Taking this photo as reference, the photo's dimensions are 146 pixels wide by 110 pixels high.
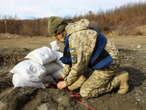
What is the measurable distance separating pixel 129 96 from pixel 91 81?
476mm

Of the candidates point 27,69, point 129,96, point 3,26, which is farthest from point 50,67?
point 3,26

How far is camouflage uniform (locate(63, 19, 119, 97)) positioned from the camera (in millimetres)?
1549

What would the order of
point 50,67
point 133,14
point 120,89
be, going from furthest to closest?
1. point 133,14
2. point 50,67
3. point 120,89

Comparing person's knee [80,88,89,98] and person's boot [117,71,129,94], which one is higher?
person's boot [117,71,129,94]

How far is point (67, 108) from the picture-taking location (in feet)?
5.01

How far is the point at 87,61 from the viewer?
159 cm

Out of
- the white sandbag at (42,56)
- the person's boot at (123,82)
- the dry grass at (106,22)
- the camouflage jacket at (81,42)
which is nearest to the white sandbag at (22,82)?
the white sandbag at (42,56)

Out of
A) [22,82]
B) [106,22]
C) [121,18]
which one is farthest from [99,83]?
[121,18]

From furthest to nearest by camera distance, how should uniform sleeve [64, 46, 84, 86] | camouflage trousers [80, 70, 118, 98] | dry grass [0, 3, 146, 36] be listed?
dry grass [0, 3, 146, 36] → camouflage trousers [80, 70, 118, 98] → uniform sleeve [64, 46, 84, 86]

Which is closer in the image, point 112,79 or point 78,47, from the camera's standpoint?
point 78,47

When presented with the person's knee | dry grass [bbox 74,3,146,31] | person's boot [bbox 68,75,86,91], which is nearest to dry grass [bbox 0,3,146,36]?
dry grass [bbox 74,3,146,31]

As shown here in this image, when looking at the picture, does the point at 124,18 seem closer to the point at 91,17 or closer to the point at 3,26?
the point at 91,17

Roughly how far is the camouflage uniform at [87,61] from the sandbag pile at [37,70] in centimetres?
38

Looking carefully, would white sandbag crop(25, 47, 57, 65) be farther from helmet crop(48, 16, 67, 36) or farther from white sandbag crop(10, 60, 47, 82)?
helmet crop(48, 16, 67, 36)
